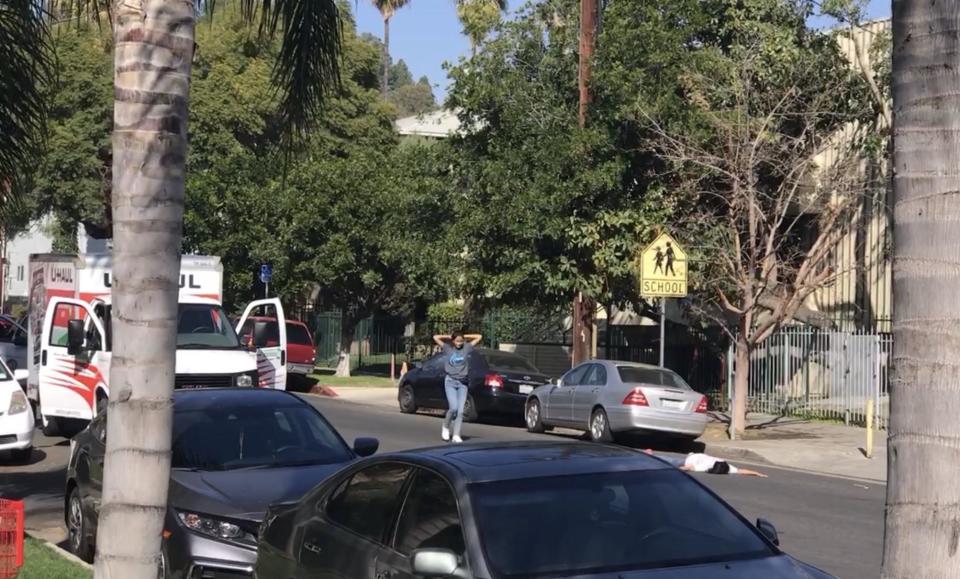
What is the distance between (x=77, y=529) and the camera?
36.2 ft

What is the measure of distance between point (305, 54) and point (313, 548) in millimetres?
4162

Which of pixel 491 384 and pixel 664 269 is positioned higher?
pixel 664 269

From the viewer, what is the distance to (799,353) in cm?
2622

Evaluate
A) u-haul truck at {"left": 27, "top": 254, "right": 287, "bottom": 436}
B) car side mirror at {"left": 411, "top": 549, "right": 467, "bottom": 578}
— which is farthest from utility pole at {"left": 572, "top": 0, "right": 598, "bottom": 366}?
car side mirror at {"left": 411, "top": 549, "right": 467, "bottom": 578}

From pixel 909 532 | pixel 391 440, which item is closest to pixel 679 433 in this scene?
pixel 391 440

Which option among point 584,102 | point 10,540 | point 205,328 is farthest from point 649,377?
point 10,540

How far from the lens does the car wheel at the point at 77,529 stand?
35.3 ft

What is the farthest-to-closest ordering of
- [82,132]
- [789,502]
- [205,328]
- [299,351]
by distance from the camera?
[82,132] < [299,351] < [205,328] < [789,502]

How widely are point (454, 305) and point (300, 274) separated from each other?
9.94 m

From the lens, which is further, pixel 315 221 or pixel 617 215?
pixel 315 221

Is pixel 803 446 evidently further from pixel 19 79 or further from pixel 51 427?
pixel 19 79

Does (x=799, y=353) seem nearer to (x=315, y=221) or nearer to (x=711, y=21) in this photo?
(x=711, y=21)

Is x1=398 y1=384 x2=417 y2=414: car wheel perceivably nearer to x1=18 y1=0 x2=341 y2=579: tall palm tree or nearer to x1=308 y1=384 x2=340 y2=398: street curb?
x1=308 y1=384 x2=340 y2=398: street curb

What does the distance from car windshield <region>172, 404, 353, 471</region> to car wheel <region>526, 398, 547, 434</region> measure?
503 inches
